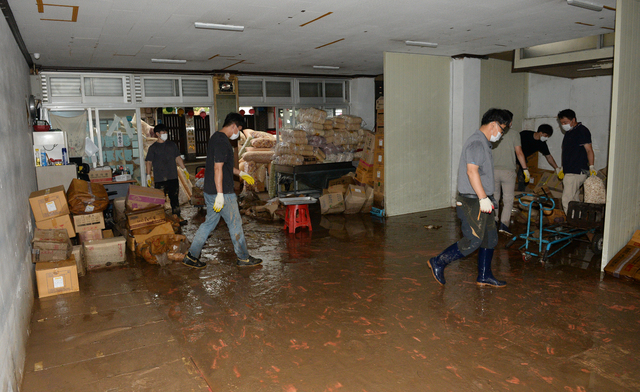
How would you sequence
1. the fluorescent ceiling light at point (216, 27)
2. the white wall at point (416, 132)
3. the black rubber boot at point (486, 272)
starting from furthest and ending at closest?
the white wall at point (416, 132) < the fluorescent ceiling light at point (216, 27) < the black rubber boot at point (486, 272)

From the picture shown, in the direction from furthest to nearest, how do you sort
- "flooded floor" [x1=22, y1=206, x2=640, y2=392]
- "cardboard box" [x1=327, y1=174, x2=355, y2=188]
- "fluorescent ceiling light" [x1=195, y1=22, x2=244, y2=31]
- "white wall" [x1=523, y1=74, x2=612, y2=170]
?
1. "white wall" [x1=523, y1=74, x2=612, y2=170]
2. "cardboard box" [x1=327, y1=174, x2=355, y2=188]
3. "fluorescent ceiling light" [x1=195, y1=22, x2=244, y2=31]
4. "flooded floor" [x1=22, y1=206, x2=640, y2=392]

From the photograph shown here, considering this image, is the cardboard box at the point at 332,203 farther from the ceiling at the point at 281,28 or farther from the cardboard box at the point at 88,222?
the cardboard box at the point at 88,222

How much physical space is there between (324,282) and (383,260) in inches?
42.1

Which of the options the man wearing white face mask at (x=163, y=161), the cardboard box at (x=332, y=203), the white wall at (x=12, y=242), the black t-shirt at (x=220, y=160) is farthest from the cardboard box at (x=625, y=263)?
the man wearing white face mask at (x=163, y=161)

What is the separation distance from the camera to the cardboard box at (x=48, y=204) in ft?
16.3

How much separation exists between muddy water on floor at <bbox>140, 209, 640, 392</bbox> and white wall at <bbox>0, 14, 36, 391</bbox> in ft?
3.52

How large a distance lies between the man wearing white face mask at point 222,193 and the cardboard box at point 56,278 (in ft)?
3.83

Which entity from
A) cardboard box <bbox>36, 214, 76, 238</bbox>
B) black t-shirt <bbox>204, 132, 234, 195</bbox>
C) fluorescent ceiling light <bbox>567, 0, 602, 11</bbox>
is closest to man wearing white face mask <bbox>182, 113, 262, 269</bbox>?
black t-shirt <bbox>204, 132, 234, 195</bbox>

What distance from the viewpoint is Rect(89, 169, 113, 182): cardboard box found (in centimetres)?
730

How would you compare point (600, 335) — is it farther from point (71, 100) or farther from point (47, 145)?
point (71, 100)

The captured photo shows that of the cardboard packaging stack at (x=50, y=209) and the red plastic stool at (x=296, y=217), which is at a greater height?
the cardboard packaging stack at (x=50, y=209)

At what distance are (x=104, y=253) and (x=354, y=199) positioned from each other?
4.48 metres

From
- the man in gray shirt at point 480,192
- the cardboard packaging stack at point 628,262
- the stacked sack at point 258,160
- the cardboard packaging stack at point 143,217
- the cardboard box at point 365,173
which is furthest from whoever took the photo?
the stacked sack at point 258,160

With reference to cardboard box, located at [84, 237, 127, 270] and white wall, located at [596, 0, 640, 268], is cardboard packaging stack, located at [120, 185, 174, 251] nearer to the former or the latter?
cardboard box, located at [84, 237, 127, 270]
